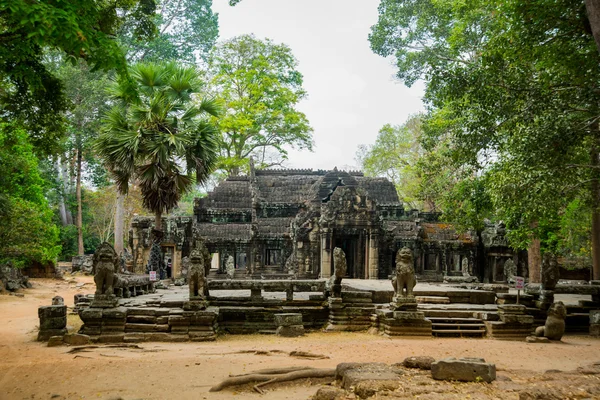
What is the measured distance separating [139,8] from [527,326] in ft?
39.8

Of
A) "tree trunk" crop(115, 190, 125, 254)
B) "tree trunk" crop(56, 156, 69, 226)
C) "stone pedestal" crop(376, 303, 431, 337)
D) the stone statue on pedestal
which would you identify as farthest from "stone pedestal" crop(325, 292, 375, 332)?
"tree trunk" crop(56, 156, 69, 226)

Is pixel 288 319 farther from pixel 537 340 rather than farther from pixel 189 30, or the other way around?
pixel 189 30

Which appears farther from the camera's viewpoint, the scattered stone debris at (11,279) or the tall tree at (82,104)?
the tall tree at (82,104)

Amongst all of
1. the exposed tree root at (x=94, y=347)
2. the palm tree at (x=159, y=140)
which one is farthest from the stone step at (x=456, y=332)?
the palm tree at (x=159, y=140)

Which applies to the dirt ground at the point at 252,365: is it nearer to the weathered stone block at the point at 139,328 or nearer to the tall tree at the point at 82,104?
the weathered stone block at the point at 139,328

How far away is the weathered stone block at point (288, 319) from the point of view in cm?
1295

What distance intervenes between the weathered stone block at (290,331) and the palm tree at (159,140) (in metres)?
7.29

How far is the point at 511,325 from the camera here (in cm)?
1277

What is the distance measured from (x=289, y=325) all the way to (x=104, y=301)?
4361 millimetres

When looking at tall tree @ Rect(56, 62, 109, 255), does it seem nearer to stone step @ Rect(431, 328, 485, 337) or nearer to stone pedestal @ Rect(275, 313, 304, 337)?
stone pedestal @ Rect(275, 313, 304, 337)

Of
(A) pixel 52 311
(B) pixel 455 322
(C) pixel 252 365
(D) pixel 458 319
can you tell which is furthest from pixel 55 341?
(D) pixel 458 319

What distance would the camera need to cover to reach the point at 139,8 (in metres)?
12.9

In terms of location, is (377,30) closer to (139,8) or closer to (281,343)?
(139,8)

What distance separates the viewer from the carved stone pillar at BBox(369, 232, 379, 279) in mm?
22188
